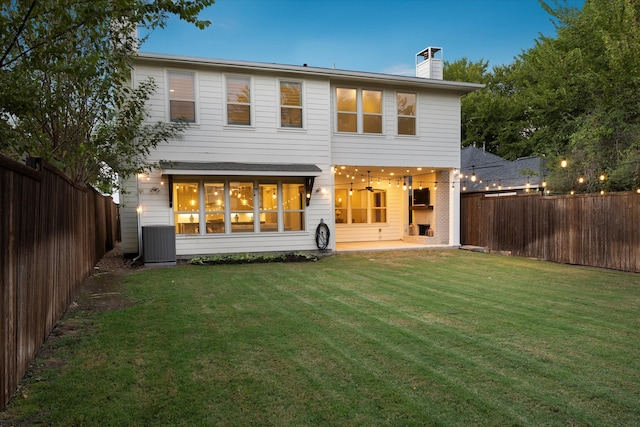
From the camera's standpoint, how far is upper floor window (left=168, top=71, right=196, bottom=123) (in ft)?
34.4

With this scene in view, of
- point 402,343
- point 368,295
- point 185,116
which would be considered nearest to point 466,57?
point 185,116

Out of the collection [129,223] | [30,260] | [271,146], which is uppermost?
[271,146]

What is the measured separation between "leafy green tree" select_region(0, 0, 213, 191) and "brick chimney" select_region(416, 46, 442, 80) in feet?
29.3

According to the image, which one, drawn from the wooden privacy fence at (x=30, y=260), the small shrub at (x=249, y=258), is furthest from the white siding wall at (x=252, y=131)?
the wooden privacy fence at (x=30, y=260)

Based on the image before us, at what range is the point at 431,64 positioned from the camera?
14047 mm

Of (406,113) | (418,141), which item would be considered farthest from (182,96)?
(418,141)

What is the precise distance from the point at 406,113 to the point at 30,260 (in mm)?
Answer: 11364

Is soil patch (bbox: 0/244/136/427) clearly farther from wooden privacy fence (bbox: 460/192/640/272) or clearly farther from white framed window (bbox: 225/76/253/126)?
wooden privacy fence (bbox: 460/192/640/272)

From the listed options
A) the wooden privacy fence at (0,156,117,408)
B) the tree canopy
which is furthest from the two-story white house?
the wooden privacy fence at (0,156,117,408)

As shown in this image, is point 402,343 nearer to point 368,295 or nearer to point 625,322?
point 368,295

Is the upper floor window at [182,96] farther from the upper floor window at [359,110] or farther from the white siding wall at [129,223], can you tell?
the upper floor window at [359,110]

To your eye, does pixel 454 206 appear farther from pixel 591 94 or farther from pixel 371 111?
pixel 591 94

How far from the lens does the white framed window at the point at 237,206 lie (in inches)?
429

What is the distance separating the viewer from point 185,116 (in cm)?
1062
